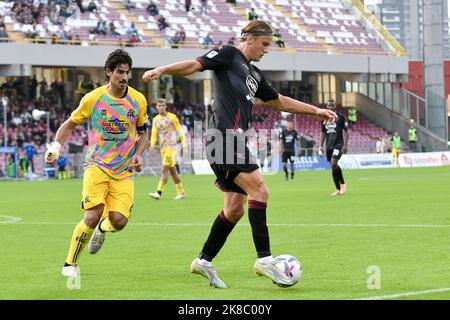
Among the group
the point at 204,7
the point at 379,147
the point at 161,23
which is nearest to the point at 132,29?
the point at 161,23

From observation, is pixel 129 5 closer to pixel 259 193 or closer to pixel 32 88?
pixel 32 88

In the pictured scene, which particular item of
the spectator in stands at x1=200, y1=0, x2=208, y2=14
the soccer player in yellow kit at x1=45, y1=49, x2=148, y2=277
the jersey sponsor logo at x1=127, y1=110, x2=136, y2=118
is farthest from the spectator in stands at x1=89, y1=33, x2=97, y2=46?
the jersey sponsor logo at x1=127, y1=110, x2=136, y2=118

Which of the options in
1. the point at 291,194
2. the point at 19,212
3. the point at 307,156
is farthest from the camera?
the point at 307,156

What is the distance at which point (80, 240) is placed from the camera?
32.9 ft

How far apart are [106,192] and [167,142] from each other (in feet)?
47.7

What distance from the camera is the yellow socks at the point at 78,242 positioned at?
995 centimetres

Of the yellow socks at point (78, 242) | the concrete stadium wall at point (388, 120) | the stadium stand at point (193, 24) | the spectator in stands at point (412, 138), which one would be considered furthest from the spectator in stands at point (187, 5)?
the yellow socks at point (78, 242)

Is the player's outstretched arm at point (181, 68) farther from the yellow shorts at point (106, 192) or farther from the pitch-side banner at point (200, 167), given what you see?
the pitch-side banner at point (200, 167)

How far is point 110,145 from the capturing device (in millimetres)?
10445

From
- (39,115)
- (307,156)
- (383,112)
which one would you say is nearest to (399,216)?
(39,115)

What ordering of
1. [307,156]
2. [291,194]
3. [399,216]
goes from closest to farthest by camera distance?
[399,216]
[291,194]
[307,156]

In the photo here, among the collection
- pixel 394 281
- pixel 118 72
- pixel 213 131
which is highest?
pixel 118 72

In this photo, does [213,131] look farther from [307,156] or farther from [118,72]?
[307,156]

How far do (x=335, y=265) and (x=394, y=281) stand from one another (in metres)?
1.52
